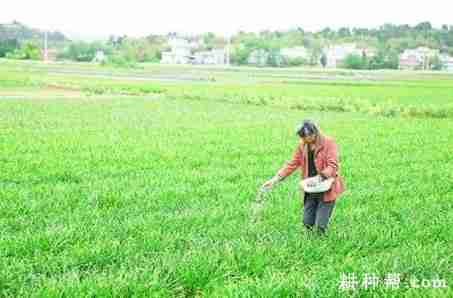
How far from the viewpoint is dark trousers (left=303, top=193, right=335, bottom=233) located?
281 inches

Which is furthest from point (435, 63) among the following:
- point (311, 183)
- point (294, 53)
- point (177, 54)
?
point (311, 183)

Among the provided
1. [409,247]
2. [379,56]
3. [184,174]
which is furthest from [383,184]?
[379,56]

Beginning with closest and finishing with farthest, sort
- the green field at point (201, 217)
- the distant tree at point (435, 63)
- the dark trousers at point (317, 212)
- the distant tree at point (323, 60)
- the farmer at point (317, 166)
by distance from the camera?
the green field at point (201, 217) < the farmer at point (317, 166) < the dark trousers at point (317, 212) < the distant tree at point (435, 63) < the distant tree at point (323, 60)

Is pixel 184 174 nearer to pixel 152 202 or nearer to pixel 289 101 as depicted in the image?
pixel 152 202

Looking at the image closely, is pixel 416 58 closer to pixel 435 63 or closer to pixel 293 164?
pixel 435 63

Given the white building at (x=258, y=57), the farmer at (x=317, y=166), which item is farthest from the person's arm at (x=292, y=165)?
the white building at (x=258, y=57)

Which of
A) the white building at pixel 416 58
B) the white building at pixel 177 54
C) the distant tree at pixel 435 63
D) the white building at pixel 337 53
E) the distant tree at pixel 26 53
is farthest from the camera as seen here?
the white building at pixel 177 54

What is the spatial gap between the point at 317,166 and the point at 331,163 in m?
0.19

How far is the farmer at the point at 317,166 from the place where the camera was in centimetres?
669

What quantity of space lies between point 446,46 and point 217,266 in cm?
Answer: 16506

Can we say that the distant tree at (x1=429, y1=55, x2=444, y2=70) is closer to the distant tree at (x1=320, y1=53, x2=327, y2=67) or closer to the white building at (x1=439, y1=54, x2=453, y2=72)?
the white building at (x1=439, y1=54, x2=453, y2=72)

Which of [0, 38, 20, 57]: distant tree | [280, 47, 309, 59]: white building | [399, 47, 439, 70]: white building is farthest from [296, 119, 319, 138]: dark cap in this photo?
[280, 47, 309, 59]: white building

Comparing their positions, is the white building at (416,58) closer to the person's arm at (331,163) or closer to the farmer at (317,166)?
the farmer at (317,166)

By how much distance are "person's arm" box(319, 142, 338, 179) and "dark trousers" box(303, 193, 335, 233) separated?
469 mm
